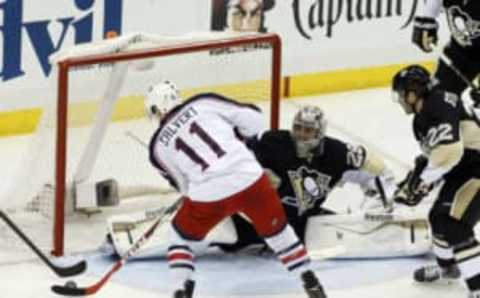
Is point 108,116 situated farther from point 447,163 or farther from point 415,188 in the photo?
point 447,163

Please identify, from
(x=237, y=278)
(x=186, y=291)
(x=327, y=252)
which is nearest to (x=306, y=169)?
(x=327, y=252)

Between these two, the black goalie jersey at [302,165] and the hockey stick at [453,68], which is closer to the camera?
the black goalie jersey at [302,165]

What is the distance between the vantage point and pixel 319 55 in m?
7.56

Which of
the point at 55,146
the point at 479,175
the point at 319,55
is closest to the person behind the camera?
the point at 479,175

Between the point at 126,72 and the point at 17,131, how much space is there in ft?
4.24

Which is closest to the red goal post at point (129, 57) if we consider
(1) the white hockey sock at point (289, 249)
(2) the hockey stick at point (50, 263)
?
(2) the hockey stick at point (50, 263)

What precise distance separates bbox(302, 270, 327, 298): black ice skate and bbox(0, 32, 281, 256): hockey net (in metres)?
0.77

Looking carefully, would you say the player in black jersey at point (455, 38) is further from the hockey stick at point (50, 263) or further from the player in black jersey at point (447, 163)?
the hockey stick at point (50, 263)

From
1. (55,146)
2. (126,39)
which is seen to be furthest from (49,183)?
(126,39)

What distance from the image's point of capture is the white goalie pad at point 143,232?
6.06 metres

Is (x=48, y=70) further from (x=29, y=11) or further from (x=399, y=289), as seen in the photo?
(x=399, y=289)

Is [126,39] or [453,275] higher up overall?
[126,39]

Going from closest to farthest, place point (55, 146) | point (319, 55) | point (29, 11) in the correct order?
point (55, 146) → point (29, 11) → point (319, 55)

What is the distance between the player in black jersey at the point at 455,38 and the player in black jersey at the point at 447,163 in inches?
29.7
